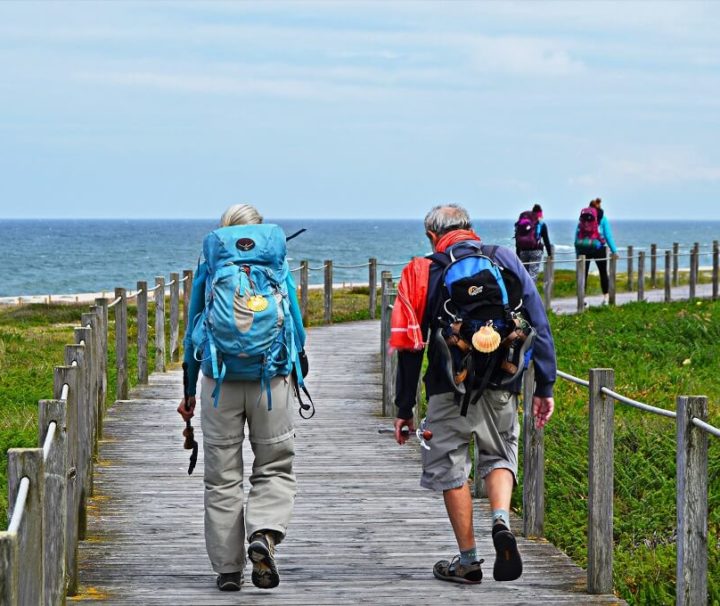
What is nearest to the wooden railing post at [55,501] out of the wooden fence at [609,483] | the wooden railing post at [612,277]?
the wooden fence at [609,483]

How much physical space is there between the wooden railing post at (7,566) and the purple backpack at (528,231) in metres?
20.4

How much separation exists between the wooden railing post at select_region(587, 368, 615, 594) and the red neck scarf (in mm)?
873

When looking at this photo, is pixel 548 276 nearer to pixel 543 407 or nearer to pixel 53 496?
pixel 543 407

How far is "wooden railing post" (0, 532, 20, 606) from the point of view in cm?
305

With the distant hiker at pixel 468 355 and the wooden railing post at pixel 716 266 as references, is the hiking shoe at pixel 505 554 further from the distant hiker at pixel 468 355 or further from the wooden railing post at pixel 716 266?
the wooden railing post at pixel 716 266

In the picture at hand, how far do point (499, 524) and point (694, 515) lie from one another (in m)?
1.00

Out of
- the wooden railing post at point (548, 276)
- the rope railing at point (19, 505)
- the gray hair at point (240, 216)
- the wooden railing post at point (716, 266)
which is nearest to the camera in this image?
the rope railing at point (19, 505)

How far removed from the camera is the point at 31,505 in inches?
160

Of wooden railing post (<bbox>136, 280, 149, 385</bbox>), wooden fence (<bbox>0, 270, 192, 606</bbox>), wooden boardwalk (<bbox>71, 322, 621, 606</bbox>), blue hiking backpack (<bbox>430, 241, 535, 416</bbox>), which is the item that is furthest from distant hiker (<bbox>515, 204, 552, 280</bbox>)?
blue hiking backpack (<bbox>430, 241, 535, 416</bbox>)

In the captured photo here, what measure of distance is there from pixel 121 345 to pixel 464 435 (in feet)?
24.2

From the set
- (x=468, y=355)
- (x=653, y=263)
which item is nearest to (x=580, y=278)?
(x=653, y=263)

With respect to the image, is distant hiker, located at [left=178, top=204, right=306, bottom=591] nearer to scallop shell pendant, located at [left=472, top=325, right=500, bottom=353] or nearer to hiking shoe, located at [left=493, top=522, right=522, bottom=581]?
scallop shell pendant, located at [left=472, top=325, right=500, bottom=353]

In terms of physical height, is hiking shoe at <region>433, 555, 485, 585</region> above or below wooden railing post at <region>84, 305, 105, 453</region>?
below

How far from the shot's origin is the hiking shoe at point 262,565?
6.10m
